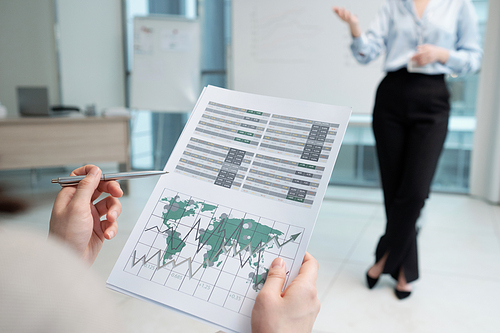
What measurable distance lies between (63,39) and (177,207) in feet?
14.4

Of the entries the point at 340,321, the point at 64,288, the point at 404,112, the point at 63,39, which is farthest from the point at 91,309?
the point at 63,39

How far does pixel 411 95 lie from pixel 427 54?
7.2 inches

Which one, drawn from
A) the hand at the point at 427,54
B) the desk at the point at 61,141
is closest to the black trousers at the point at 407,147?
the hand at the point at 427,54

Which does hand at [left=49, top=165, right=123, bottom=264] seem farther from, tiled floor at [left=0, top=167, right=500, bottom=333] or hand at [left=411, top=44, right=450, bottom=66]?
hand at [left=411, top=44, right=450, bottom=66]

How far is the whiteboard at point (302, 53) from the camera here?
3.12 meters

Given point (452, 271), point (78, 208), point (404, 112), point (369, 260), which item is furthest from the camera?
point (369, 260)

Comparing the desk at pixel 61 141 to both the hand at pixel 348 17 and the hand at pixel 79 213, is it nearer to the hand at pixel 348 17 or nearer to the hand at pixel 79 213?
the hand at pixel 348 17

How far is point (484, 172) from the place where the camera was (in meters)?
3.32

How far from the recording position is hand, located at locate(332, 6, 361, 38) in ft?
4.92

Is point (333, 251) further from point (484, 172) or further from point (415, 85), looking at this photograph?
point (484, 172)

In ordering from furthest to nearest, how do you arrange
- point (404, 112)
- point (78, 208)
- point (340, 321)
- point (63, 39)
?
point (63, 39) → point (404, 112) → point (340, 321) → point (78, 208)

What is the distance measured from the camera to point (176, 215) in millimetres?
560

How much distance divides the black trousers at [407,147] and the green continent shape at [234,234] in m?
1.29

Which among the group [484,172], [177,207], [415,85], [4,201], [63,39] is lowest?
[4,201]
